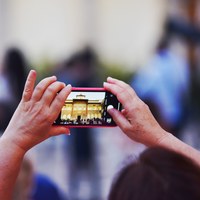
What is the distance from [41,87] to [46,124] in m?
0.09

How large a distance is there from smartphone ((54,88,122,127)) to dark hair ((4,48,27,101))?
5.02m

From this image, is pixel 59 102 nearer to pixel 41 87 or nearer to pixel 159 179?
pixel 41 87

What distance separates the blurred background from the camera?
25.5 feet

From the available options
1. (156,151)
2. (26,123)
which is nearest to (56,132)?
(26,123)

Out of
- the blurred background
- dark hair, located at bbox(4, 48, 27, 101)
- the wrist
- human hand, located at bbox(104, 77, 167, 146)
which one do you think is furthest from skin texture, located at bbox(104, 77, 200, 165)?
dark hair, located at bbox(4, 48, 27, 101)

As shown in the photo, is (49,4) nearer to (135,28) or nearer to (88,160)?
(135,28)

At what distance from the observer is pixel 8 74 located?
7555mm

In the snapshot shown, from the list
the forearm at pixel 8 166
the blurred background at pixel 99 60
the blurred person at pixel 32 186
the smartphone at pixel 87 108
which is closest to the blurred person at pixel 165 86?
the blurred background at pixel 99 60

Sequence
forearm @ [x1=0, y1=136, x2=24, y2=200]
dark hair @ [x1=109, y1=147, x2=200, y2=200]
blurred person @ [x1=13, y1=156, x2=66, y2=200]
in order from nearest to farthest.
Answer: dark hair @ [x1=109, y1=147, x2=200, y2=200]
forearm @ [x1=0, y1=136, x2=24, y2=200]
blurred person @ [x1=13, y1=156, x2=66, y2=200]

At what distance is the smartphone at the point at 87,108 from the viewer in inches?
84.4

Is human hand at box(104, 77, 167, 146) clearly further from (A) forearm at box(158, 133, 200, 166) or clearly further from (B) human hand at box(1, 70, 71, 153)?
(B) human hand at box(1, 70, 71, 153)

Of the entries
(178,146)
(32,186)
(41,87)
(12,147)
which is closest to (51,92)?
(41,87)

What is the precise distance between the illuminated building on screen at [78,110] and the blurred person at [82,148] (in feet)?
18.4

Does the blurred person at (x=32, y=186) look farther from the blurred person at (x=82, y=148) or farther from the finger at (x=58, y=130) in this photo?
the blurred person at (x=82, y=148)
